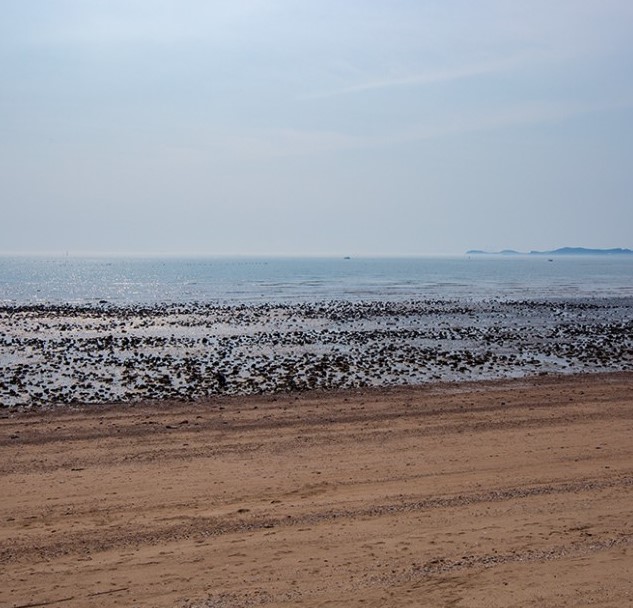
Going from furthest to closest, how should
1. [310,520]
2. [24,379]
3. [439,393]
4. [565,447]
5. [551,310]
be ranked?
[551,310] → [24,379] → [439,393] → [565,447] → [310,520]

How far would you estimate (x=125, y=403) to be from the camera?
18781mm

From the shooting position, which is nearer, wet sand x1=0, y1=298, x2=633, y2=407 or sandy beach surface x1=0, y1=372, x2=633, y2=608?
sandy beach surface x1=0, y1=372, x2=633, y2=608

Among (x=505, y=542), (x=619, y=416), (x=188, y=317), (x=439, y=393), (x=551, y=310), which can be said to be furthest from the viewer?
(x=551, y=310)

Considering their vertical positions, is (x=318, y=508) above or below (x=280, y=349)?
below

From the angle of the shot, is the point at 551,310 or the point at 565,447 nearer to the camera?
the point at 565,447

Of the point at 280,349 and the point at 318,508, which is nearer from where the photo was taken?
the point at 318,508

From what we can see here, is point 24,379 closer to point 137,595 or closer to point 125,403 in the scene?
point 125,403

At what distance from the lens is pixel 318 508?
9633 millimetres

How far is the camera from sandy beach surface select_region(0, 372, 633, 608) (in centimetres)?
714

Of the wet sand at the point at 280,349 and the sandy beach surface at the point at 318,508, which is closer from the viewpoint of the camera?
the sandy beach surface at the point at 318,508

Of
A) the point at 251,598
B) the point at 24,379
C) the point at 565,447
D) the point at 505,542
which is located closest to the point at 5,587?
the point at 251,598

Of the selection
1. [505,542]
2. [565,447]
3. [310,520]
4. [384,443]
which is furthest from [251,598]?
[565,447]

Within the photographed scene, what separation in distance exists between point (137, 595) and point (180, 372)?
59.5 feet

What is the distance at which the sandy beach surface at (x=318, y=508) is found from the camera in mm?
7137
